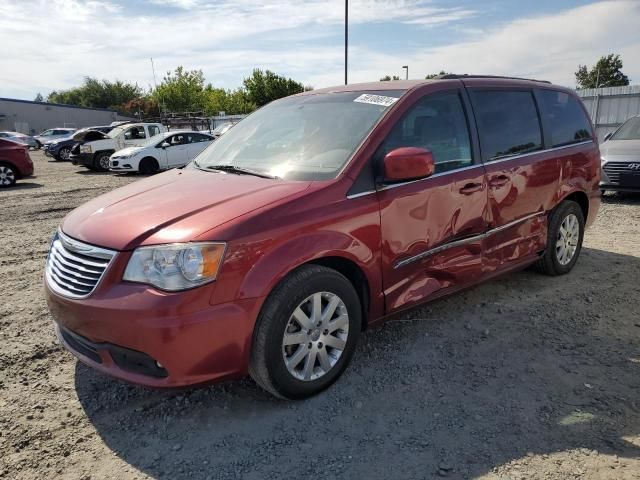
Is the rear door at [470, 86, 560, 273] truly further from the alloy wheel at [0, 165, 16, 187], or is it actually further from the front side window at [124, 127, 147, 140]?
the front side window at [124, 127, 147, 140]

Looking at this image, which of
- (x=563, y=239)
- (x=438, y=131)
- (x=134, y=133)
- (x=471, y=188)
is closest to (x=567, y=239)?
(x=563, y=239)

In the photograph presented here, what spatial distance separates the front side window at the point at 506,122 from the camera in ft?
12.3

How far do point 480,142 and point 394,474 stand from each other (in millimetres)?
2462

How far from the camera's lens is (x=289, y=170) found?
3084 millimetres

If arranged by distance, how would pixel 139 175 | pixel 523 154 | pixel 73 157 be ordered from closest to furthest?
pixel 523 154 → pixel 139 175 → pixel 73 157

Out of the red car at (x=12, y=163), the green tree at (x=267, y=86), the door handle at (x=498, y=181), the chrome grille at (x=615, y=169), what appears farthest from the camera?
the green tree at (x=267, y=86)

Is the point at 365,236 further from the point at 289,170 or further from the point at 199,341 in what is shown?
the point at 199,341

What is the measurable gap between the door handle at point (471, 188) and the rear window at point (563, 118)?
1277 millimetres

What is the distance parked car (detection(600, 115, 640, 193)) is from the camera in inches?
325

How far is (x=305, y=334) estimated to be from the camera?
2.73m

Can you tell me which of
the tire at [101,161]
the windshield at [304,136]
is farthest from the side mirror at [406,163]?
the tire at [101,161]

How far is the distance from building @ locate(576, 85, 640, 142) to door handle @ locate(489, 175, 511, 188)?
1402 centimetres

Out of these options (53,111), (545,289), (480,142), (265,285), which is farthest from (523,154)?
(53,111)

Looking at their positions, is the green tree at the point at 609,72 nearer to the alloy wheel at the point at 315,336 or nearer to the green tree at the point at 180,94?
the green tree at the point at 180,94
